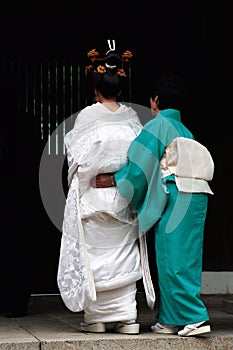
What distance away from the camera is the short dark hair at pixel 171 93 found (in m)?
6.18

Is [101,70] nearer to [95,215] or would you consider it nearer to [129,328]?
[95,215]

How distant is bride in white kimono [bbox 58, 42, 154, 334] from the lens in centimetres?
607

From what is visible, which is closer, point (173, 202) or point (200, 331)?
point (200, 331)

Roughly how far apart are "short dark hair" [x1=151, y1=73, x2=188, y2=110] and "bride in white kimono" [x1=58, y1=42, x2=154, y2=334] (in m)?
0.31

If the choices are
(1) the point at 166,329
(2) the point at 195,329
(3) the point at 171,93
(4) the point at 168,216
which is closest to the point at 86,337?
(1) the point at 166,329

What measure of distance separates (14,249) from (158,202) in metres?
1.97

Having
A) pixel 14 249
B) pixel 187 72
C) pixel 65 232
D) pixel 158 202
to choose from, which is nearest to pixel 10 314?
pixel 14 249

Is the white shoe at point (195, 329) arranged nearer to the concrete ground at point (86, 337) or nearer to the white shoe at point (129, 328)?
the concrete ground at point (86, 337)

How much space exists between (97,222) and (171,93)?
1042 millimetres

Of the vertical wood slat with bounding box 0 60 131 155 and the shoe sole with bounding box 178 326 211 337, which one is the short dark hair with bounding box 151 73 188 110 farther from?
the vertical wood slat with bounding box 0 60 131 155

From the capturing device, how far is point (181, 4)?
28.6 ft

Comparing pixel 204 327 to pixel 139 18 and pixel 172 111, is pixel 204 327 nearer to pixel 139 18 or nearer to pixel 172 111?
pixel 172 111

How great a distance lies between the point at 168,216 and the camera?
6070 millimetres

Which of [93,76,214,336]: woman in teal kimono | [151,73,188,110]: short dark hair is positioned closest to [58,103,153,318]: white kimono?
[93,76,214,336]: woman in teal kimono
